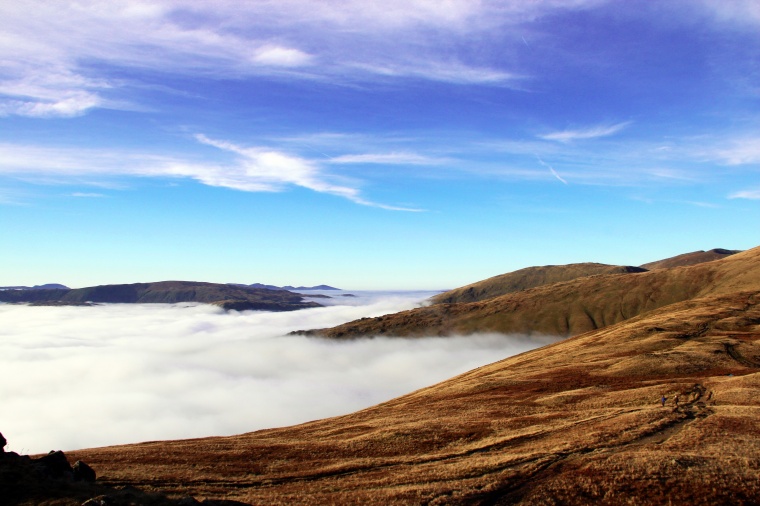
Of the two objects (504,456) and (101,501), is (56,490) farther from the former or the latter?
(504,456)

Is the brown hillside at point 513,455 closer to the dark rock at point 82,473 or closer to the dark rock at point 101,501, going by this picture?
the dark rock at point 82,473

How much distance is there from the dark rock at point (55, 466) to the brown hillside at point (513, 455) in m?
6.03

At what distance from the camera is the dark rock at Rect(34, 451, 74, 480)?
1203 inches

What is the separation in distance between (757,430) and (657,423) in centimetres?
795

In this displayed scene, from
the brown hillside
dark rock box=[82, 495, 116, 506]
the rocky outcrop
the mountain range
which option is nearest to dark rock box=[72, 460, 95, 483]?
the rocky outcrop

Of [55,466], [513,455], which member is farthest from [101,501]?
[513,455]

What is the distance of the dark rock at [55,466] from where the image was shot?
30547 millimetres

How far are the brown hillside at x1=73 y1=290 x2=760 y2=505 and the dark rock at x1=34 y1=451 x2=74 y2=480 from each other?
603 centimetres

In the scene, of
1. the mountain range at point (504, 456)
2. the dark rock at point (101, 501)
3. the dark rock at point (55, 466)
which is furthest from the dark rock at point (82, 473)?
the dark rock at point (101, 501)

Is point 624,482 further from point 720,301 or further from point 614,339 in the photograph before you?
point 720,301

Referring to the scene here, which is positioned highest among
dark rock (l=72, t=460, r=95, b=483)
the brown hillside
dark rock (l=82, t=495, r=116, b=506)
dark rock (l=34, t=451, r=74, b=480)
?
dark rock (l=82, t=495, r=116, b=506)

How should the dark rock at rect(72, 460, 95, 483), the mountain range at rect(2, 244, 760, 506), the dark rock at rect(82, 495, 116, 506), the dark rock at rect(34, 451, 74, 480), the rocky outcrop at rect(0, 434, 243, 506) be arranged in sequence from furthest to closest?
the dark rock at rect(72, 460, 95, 483), the mountain range at rect(2, 244, 760, 506), the dark rock at rect(34, 451, 74, 480), the rocky outcrop at rect(0, 434, 243, 506), the dark rock at rect(82, 495, 116, 506)

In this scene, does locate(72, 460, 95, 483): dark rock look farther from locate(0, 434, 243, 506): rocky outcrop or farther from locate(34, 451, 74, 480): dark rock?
locate(34, 451, 74, 480): dark rock

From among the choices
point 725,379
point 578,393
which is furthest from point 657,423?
point 725,379
